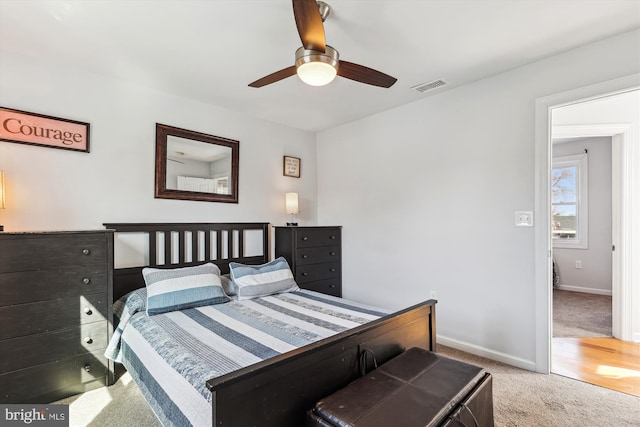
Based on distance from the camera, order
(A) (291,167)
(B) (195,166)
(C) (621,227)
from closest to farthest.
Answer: (C) (621,227), (B) (195,166), (A) (291,167)

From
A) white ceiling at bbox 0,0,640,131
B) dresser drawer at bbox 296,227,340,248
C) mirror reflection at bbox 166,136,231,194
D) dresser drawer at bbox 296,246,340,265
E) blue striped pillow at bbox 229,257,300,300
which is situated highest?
white ceiling at bbox 0,0,640,131

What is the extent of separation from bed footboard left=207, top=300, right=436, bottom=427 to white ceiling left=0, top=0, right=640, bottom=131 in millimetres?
1933

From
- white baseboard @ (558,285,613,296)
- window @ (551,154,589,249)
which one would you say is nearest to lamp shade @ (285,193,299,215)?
window @ (551,154,589,249)

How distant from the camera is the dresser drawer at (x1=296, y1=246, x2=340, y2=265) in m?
3.62

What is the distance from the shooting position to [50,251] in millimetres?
2102

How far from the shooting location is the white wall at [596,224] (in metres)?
4.79

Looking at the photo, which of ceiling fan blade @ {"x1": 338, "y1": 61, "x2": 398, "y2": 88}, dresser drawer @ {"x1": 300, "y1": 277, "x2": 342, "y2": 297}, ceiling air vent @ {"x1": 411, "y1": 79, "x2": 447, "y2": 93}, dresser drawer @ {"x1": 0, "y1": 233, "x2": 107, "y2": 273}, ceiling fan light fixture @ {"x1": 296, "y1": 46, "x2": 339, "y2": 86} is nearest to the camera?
Result: ceiling fan light fixture @ {"x1": 296, "y1": 46, "x2": 339, "y2": 86}

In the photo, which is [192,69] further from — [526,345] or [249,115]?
[526,345]

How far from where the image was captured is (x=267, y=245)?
383 centimetres

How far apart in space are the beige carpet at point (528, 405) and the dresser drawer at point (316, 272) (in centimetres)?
189

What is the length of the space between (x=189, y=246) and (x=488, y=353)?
3.17 m

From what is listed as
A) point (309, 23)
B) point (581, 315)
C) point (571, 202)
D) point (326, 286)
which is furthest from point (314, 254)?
point (571, 202)

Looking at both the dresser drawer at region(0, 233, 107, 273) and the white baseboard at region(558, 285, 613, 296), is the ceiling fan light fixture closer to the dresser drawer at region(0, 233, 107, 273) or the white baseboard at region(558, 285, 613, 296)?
the dresser drawer at region(0, 233, 107, 273)

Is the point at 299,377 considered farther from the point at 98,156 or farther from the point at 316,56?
the point at 98,156
